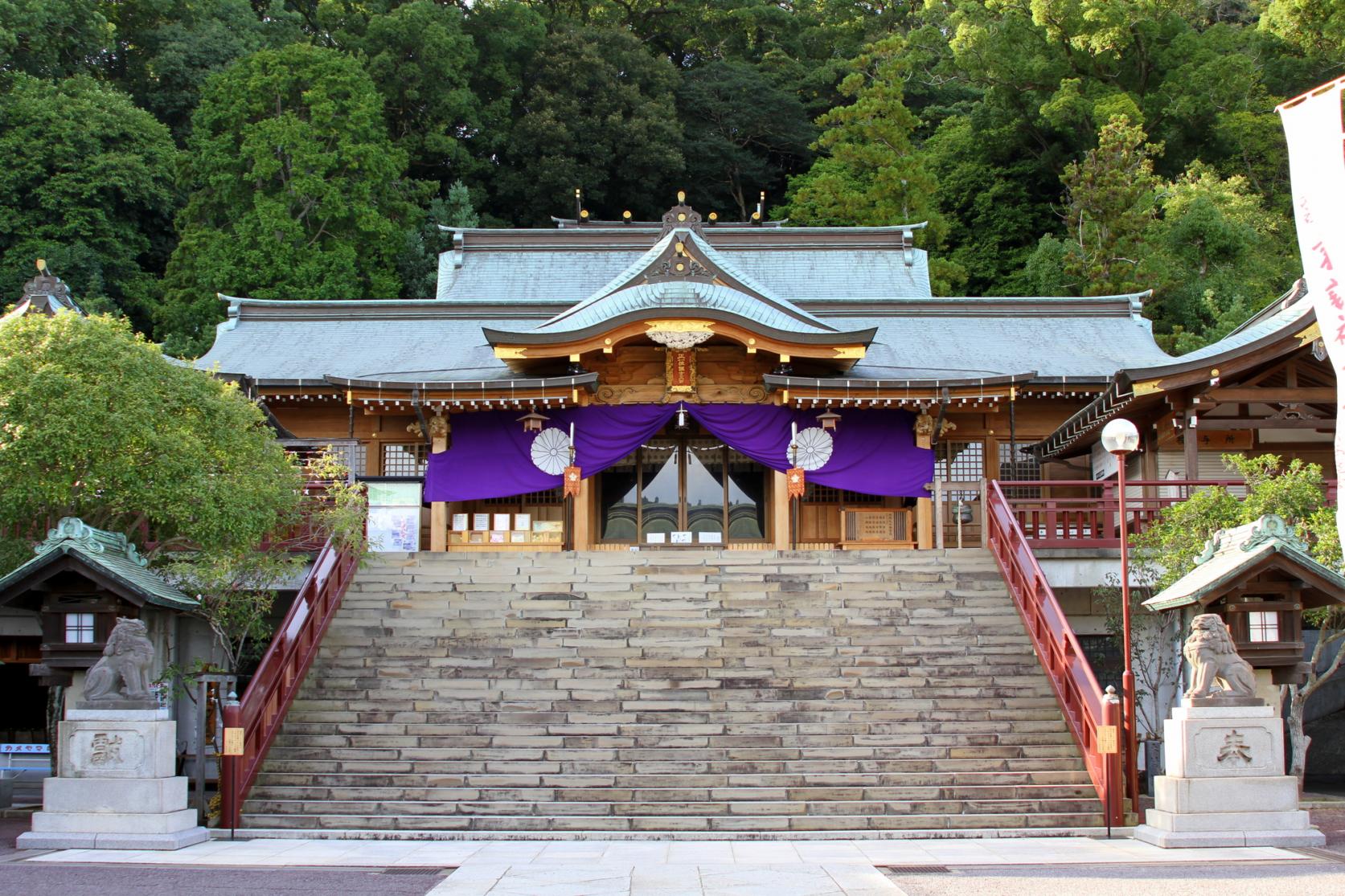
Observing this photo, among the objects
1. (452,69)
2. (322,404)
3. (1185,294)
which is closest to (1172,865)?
(322,404)

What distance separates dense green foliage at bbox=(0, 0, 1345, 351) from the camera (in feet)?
111

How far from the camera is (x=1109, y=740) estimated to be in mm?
11945

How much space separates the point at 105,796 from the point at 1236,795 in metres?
9.97

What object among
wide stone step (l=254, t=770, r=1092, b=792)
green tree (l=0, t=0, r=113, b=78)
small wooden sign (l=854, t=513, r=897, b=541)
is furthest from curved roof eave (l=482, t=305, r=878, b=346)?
green tree (l=0, t=0, r=113, b=78)

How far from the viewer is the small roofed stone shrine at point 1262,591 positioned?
11.7m

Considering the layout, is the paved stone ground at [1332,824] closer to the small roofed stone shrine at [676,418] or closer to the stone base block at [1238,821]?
the stone base block at [1238,821]

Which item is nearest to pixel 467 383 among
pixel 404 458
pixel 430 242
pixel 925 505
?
pixel 404 458

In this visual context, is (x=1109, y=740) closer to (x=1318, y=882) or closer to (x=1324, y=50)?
(x=1318, y=882)

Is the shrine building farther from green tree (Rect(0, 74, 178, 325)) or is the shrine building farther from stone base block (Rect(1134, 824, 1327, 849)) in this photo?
green tree (Rect(0, 74, 178, 325))

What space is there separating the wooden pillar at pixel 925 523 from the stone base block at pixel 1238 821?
32.0 feet

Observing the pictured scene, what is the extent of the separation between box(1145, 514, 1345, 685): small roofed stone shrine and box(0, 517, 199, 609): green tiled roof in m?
9.83

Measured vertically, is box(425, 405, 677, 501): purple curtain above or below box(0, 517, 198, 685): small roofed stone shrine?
above

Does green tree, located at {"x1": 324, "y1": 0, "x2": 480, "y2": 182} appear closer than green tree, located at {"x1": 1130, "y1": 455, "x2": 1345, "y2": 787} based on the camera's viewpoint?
No

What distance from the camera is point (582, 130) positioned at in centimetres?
4341
